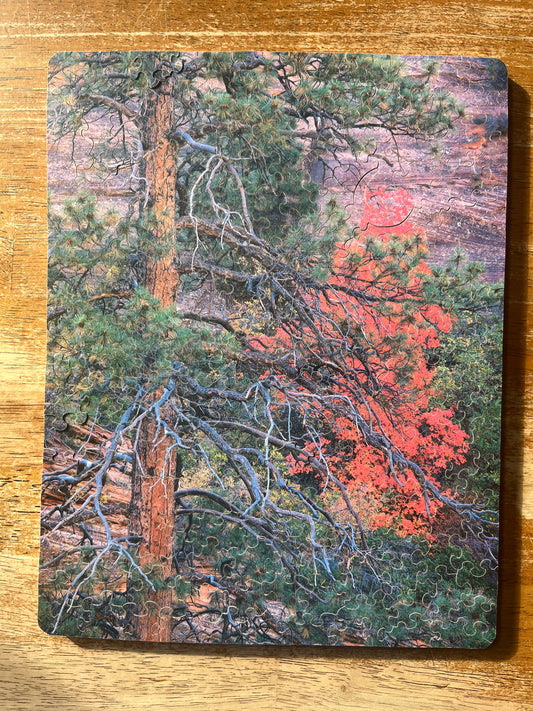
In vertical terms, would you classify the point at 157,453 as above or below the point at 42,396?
below

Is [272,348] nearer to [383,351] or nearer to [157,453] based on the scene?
[383,351]

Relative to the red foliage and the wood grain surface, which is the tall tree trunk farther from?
the red foliage

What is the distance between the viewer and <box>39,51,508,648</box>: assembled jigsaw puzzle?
129cm

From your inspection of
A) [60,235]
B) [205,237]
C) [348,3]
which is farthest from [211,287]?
[348,3]

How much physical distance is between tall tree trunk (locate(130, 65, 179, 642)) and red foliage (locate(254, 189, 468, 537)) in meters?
0.31

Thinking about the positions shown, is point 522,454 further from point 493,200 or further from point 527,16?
point 527,16

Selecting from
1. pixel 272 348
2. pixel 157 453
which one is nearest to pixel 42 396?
pixel 157 453

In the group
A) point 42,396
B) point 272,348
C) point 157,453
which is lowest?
point 157,453

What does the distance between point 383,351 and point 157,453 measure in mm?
578

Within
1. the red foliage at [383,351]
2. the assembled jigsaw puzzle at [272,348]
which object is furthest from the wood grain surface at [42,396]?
the red foliage at [383,351]

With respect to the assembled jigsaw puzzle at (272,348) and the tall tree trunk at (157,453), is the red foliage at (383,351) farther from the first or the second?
the tall tree trunk at (157,453)

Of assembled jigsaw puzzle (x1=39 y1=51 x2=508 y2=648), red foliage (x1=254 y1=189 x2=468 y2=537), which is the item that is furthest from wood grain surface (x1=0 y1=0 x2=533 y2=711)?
red foliage (x1=254 y1=189 x2=468 y2=537)

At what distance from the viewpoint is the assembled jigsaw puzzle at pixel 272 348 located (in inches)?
50.8

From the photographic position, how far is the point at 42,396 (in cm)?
137
